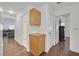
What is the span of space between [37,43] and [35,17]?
0.51m

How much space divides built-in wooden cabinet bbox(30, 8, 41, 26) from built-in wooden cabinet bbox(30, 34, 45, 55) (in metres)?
0.23

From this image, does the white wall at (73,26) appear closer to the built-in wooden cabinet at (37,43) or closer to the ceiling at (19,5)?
the ceiling at (19,5)

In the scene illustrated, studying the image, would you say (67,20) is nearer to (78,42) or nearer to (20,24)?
(78,42)

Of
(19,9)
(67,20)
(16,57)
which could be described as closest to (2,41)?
(16,57)

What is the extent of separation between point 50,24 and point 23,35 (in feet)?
1.99

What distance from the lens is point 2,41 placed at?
152 centimetres

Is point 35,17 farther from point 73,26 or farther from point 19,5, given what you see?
point 73,26

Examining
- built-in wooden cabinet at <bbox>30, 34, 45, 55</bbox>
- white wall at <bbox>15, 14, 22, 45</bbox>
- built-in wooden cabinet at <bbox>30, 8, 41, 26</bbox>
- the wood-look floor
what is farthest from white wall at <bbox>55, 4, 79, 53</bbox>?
white wall at <bbox>15, 14, 22, 45</bbox>

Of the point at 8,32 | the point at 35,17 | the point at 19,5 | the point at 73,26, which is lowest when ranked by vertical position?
the point at 8,32

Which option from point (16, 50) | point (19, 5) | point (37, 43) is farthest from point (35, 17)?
point (16, 50)

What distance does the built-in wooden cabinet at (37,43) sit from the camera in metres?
1.65

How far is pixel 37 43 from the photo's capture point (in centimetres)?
174

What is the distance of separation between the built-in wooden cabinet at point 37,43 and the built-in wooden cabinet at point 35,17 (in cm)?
23

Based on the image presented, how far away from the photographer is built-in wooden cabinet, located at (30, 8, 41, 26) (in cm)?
166
